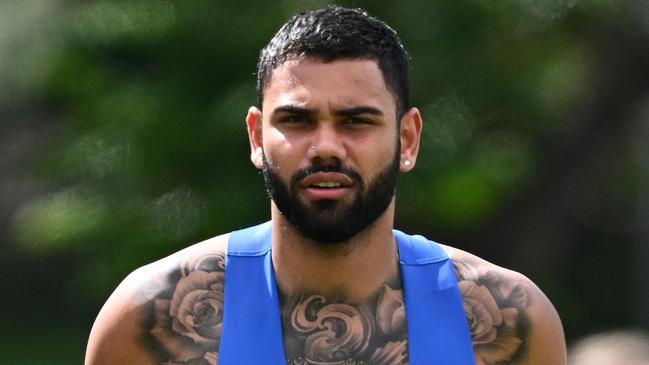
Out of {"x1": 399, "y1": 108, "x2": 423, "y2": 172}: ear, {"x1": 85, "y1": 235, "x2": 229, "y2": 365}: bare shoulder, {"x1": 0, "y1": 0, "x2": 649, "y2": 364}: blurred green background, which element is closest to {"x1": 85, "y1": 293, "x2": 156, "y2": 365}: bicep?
{"x1": 85, "y1": 235, "x2": 229, "y2": 365}: bare shoulder

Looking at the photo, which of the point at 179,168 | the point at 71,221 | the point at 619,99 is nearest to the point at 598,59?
the point at 619,99

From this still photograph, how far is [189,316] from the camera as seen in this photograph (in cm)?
430

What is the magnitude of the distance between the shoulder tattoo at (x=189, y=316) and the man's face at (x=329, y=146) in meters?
0.33

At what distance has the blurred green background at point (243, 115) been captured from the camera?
8.51 m

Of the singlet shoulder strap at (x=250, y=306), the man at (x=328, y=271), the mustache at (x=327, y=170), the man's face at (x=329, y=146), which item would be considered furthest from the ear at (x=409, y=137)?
the singlet shoulder strap at (x=250, y=306)

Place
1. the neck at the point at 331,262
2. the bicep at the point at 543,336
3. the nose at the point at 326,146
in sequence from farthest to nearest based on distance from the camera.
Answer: the bicep at the point at 543,336
the neck at the point at 331,262
the nose at the point at 326,146

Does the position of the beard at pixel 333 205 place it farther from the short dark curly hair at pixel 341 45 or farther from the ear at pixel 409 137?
the short dark curly hair at pixel 341 45

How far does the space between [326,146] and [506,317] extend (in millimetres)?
842

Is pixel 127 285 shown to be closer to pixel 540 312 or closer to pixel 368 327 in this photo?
pixel 368 327

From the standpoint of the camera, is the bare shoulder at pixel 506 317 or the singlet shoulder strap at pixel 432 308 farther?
the bare shoulder at pixel 506 317

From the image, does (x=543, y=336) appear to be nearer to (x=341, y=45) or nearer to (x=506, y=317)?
(x=506, y=317)

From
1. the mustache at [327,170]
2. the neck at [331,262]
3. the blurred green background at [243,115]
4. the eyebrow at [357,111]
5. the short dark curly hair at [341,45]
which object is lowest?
the neck at [331,262]

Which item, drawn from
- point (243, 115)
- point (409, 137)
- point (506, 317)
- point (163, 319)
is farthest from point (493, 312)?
point (243, 115)

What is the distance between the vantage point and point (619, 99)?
9.63 metres
